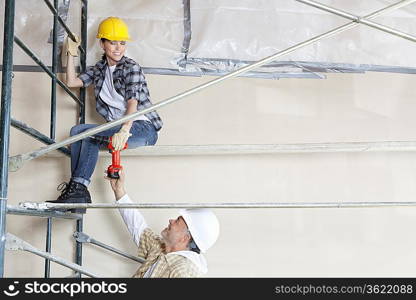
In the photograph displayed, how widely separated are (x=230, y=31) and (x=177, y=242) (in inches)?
43.4

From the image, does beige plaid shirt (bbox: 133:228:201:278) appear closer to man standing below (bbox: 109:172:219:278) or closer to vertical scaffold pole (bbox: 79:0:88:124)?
Result: man standing below (bbox: 109:172:219:278)

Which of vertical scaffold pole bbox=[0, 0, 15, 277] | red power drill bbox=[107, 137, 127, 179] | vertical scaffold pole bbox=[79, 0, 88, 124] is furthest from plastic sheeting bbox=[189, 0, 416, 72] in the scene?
vertical scaffold pole bbox=[0, 0, 15, 277]

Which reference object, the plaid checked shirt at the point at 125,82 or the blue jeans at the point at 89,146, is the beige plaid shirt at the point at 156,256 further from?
the plaid checked shirt at the point at 125,82

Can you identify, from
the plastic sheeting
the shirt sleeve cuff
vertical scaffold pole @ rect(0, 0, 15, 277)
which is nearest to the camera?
vertical scaffold pole @ rect(0, 0, 15, 277)

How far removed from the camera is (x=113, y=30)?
2.53m

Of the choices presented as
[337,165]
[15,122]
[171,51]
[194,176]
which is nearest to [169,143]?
[194,176]

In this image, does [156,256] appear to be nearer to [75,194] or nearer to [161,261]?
[161,261]

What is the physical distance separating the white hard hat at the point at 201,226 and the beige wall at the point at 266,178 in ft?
1.24

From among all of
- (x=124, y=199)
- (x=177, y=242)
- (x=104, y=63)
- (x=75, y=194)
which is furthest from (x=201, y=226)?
(x=104, y=63)

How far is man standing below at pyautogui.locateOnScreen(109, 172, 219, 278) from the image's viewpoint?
2.14 m

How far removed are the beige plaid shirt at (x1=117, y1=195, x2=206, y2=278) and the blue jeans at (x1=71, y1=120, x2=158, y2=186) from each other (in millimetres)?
210

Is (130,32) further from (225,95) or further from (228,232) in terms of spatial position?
(228,232)

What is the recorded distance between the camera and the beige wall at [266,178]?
2631 millimetres

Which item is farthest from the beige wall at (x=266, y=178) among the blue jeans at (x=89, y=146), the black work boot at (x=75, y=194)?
the black work boot at (x=75, y=194)
